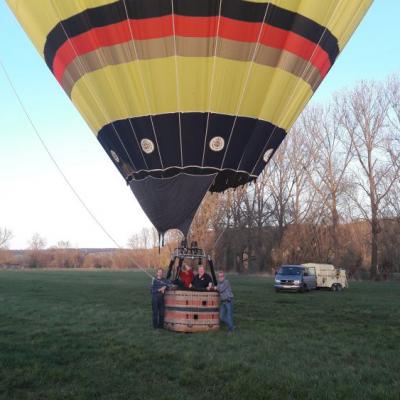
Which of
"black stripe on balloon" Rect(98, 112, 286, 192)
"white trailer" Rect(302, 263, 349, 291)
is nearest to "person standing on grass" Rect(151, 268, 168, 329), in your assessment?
"black stripe on balloon" Rect(98, 112, 286, 192)

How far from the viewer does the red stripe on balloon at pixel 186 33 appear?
6754 millimetres

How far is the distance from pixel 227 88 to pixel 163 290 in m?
3.01

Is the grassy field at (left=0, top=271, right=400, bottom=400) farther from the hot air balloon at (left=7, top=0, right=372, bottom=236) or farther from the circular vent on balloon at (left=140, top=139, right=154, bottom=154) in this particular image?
the circular vent on balloon at (left=140, top=139, right=154, bottom=154)

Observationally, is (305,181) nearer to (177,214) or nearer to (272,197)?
(272,197)

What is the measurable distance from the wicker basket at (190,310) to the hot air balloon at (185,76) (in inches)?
39.1

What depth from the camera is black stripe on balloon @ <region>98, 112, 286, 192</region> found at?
703 cm

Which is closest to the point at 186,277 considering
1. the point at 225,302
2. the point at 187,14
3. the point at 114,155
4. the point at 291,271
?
the point at 225,302

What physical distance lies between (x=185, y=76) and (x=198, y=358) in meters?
3.67

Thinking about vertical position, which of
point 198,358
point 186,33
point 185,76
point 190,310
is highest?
point 186,33

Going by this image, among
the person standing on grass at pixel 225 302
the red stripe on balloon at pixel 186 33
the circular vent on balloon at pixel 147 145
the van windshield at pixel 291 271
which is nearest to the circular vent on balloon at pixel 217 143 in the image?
the circular vent on balloon at pixel 147 145

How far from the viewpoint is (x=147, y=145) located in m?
7.11

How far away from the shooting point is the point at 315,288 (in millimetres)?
18469

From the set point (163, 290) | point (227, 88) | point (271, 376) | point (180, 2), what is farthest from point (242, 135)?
point (271, 376)

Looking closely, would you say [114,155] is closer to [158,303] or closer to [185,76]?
[185,76]
